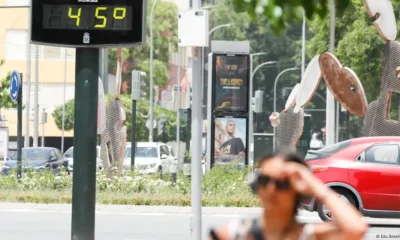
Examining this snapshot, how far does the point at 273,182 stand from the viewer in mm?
4262

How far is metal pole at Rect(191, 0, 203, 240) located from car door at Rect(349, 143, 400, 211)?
6.16m

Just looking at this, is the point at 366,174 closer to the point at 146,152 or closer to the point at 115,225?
the point at 115,225

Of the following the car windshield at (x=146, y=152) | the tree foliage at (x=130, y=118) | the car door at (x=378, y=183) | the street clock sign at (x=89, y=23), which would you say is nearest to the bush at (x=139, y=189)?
the car door at (x=378, y=183)

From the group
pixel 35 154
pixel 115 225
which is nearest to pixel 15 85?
pixel 35 154

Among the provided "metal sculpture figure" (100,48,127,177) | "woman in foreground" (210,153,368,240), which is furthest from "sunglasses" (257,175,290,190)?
"metal sculpture figure" (100,48,127,177)

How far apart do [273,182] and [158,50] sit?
281 feet

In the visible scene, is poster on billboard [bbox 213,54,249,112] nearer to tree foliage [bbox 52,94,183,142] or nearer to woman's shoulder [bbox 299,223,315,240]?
woman's shoulder [bbox 299,223,315,240]

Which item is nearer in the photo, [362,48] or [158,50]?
[362,48]

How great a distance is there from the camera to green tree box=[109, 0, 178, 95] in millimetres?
85500

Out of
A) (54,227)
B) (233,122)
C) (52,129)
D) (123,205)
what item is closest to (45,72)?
(52,129)

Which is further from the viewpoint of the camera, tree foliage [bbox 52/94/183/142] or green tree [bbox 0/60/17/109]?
tree foliage [bbox 52/94/183/142]

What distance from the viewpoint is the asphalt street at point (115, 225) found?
18422 mm

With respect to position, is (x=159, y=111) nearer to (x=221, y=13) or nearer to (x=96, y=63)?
(x=221, y=13)

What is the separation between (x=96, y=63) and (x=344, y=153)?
327 inches
